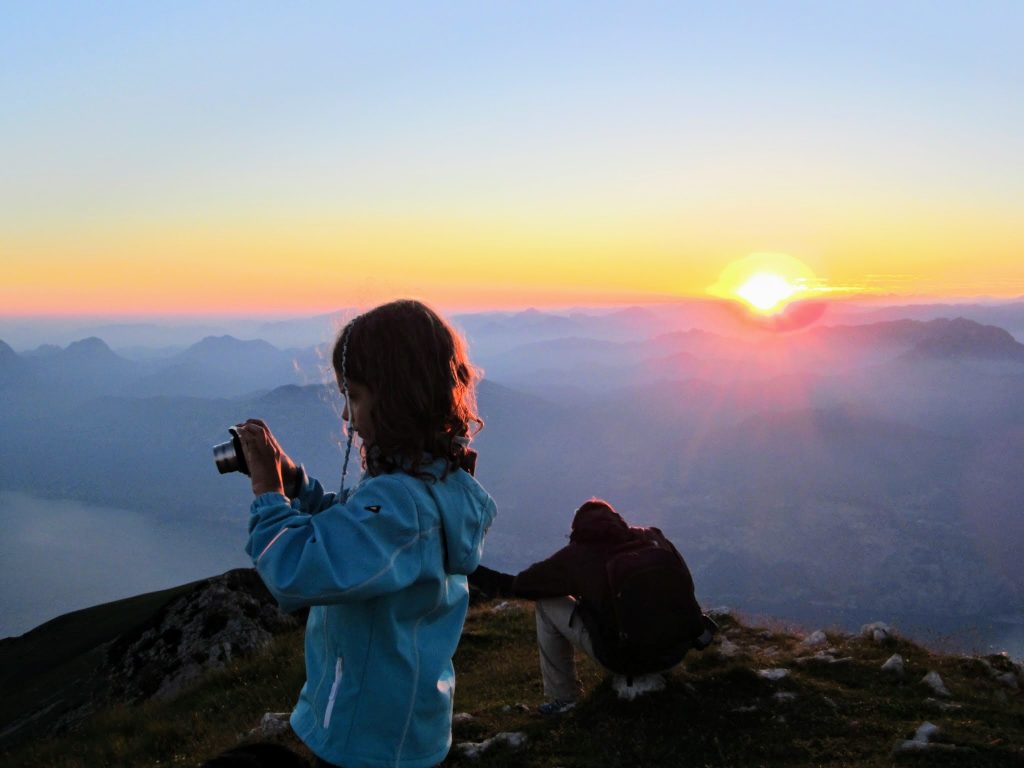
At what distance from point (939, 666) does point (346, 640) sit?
8.65 meters

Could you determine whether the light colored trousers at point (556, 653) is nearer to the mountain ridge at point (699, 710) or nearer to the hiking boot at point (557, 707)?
the hiking boot at point (557, 707)

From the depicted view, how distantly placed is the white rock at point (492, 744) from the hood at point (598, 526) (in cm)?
198

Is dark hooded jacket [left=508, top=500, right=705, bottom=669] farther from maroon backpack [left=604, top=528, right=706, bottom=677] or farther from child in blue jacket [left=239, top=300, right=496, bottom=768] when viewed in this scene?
child in blue jacket [left=239, top=300, right=496, bottom=768]

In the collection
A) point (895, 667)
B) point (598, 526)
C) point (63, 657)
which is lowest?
point (63, 657)

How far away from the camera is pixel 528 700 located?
27.9 ft

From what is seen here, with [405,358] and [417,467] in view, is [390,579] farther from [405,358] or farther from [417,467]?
[405,358]

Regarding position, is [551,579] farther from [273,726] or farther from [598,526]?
[273,726]

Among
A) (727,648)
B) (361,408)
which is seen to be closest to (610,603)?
(727,648)

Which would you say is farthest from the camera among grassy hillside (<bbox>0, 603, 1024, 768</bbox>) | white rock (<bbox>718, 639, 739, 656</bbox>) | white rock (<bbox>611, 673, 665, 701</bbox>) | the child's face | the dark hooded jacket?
white rock (<bbox>718, 639, 739, 656</bbox>)

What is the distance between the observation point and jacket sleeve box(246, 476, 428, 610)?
273 centimetres

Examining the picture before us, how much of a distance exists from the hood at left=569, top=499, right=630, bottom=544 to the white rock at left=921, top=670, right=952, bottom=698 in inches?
160

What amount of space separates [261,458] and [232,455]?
220mm

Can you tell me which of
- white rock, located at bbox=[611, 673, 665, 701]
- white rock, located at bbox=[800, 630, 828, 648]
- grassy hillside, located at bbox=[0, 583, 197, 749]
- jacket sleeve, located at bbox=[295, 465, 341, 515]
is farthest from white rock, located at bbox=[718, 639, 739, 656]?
grassy hillside, located at bbox=[0, 583, 197, 749]

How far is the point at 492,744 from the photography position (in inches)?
273
